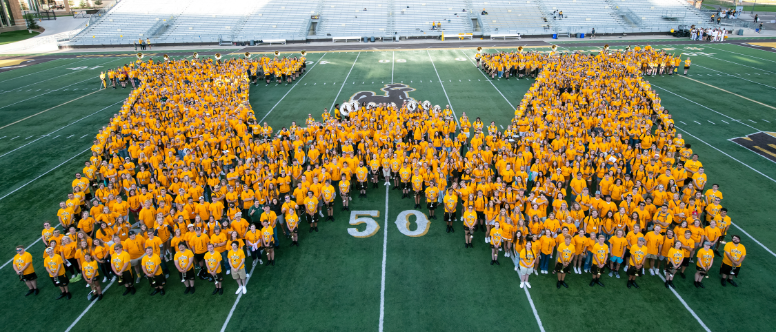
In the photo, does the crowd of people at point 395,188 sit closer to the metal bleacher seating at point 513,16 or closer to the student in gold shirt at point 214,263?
the student in gold shirt at point 214,263

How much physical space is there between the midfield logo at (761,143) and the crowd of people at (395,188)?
364 centimetres

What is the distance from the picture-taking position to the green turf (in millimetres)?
49838

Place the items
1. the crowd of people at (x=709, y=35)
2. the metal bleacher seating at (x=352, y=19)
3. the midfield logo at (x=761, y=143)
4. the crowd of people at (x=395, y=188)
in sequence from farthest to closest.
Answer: the metal bleacher seating at (x=352, y=19), the crowd of people at (x=709, y=35), the midfield logo at (x=761, y=143), the crowd of people at (x=395, y=188)

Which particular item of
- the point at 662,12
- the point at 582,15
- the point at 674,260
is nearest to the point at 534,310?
the point at 674,260

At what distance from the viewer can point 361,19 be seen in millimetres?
52344

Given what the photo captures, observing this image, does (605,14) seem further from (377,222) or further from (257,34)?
(377,222)

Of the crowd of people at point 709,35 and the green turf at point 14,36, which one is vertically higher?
the green turf at point 14,36

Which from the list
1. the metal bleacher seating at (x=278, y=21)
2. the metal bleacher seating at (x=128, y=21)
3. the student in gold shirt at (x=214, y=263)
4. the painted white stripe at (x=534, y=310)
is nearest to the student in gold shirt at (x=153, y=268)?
the student in gold shirt at (x=214, y=263)

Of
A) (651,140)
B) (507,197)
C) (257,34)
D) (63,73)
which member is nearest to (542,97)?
(651,140)

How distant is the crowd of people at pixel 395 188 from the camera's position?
7.84 metres

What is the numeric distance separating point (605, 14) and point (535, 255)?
5464 centimetres

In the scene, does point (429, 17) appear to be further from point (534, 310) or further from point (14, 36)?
point (14, 36)

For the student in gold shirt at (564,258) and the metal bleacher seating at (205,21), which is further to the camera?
the metal bleacher seating at (205,21)

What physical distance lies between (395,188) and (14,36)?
65985 millimetres
